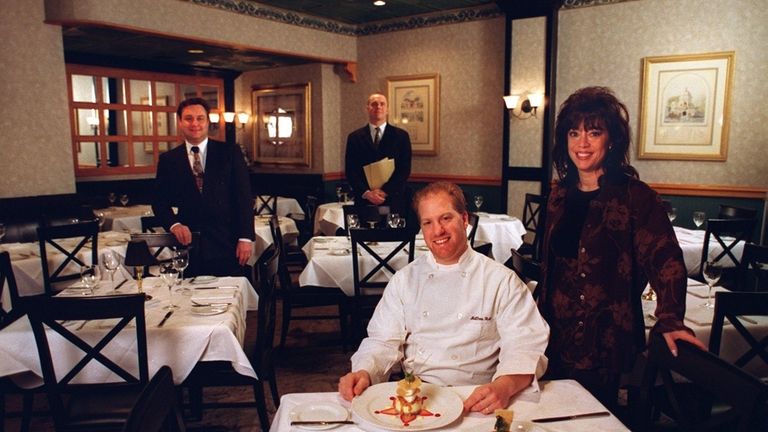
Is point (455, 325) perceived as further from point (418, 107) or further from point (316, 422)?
point (418, 107)

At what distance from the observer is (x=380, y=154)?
5.16 m

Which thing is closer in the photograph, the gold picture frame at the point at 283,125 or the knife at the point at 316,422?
the knife at the point at 316,422

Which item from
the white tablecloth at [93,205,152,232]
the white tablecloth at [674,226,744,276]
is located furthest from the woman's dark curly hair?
the white tablecloth at [93,205,152,232]

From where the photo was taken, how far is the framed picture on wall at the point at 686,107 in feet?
20.2

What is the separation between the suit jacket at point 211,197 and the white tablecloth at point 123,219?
2.94m

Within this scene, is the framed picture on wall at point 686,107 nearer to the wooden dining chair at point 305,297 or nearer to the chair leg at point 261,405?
the wooden dining chair at point 305,297

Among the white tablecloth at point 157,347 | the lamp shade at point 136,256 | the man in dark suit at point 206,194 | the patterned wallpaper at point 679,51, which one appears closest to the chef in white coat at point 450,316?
the white tablecloth at point 157,347

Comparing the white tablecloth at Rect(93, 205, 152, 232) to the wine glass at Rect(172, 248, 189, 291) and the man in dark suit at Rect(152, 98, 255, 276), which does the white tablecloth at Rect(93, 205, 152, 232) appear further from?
the wine glass at Rect(172, 248, 189, 291)

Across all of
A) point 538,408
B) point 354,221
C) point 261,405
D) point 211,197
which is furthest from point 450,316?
point 354,221

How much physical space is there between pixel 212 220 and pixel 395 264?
127 cm

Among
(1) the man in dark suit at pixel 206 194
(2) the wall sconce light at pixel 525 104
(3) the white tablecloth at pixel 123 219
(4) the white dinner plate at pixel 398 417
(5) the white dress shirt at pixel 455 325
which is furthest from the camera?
(2) the wall sconce light at pixel 525 104

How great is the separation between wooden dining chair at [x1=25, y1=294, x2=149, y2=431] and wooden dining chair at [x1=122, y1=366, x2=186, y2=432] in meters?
0.84

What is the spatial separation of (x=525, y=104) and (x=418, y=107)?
1.85m

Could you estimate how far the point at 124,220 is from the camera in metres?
6.29
